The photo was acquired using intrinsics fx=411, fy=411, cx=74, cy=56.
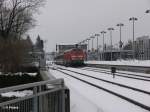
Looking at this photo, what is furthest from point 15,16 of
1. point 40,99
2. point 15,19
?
point 40,99

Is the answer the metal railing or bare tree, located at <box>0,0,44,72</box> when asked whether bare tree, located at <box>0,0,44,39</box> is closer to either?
bare tree, located at <box>0,0,44,72</box>

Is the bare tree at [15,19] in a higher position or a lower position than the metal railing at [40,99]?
higher

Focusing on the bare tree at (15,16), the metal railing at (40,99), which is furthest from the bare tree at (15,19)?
the metal railing at (40,99)

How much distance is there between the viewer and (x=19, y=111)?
7.29m

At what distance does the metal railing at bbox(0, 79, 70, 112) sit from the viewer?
695cm

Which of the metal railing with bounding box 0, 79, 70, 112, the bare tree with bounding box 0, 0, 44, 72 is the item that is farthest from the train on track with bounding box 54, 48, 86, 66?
the metal railing with bounding box 0, 79, 70, 112

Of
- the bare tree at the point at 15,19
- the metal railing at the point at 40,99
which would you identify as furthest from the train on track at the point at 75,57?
the metal railing at the point at 40,99

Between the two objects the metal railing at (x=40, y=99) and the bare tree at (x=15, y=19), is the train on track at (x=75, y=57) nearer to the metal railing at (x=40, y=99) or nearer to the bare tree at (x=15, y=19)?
the bare tree at (x=15, y=19)

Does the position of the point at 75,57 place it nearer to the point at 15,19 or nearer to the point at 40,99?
the point at 15,19

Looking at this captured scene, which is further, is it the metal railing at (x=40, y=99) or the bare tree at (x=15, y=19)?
the bare tree at (x=15, y=19)

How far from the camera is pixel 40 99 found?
27.9 feet

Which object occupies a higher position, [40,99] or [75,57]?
[75,57]

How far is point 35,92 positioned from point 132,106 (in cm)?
831

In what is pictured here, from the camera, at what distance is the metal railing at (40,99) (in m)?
6.95
